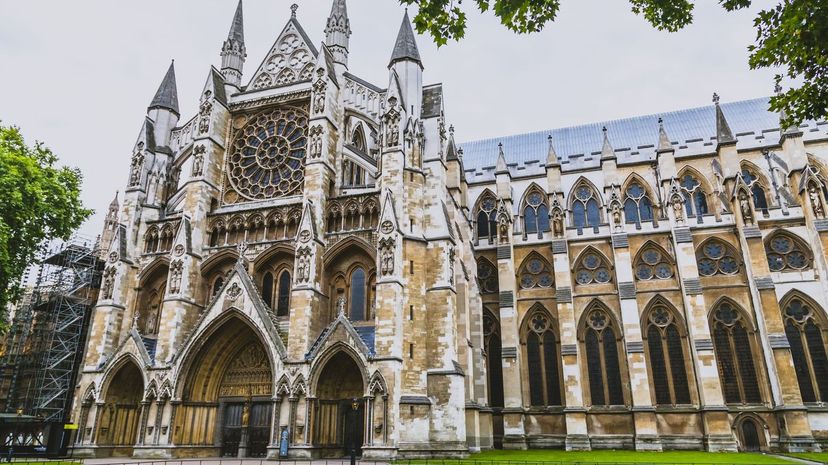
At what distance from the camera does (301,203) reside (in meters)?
25.8

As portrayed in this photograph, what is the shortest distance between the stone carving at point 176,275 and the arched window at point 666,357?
75.7 ft

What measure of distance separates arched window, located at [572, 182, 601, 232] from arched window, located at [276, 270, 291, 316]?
56.8 feet

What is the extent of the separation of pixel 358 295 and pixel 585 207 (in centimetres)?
1662

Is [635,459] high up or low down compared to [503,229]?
down

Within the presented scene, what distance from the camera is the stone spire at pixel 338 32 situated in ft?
99.7

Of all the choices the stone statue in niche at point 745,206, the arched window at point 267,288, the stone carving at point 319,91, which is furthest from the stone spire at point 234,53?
the stone statue in niche at point 745,206

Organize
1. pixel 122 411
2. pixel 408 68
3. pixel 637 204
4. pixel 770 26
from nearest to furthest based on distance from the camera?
pixel 770 26, pixel 122 411, pixel 408 68, pixel 637 204

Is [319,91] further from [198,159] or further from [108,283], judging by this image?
[108,283]

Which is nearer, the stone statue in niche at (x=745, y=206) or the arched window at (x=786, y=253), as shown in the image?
the arched window at (x=786, y=253)

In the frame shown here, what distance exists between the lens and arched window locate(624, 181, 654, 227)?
1291 inches

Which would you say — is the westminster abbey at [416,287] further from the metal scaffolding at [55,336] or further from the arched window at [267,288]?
the metal scaffolding at [55,336]

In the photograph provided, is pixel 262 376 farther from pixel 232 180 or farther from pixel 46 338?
pixel 46 338

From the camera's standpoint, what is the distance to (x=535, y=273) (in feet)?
107

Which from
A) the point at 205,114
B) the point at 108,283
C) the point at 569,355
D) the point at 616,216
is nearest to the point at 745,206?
the point at 616,216
